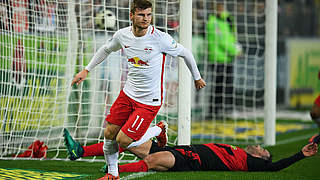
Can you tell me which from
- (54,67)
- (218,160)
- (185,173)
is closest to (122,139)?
(185,173)

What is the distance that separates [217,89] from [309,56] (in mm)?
6065

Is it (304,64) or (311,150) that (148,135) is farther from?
(304,64)

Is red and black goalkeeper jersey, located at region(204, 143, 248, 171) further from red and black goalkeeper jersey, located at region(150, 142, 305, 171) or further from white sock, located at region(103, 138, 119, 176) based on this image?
white sock, located at region(103, 138, 119, 176)

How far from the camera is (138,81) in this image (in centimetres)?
480

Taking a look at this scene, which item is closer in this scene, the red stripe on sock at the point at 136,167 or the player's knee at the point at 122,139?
the player's knee at the point at 122,139

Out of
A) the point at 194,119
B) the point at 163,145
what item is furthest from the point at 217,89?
the point at 163,145

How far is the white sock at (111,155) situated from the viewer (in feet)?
15.8

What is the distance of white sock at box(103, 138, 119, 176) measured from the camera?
15.8 feet

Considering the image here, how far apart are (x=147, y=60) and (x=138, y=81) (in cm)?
21

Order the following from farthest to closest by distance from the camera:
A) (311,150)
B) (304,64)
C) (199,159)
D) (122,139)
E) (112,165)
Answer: (304,64)
(199,159)
(311,150)
(112,165)
(122,139)

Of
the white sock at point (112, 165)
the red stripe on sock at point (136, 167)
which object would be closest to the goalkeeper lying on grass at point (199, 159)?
the red stripe on sock at point (136, 167)

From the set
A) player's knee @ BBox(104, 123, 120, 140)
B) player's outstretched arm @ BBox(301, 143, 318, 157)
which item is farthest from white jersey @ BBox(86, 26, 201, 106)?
player's outstretched arm @ BBox(301, 143, 318, 157)

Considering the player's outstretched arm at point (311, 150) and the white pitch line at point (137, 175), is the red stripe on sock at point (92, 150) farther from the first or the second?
the player's outstretched arm at point (311, 150)

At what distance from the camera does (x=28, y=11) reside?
22.1 feet
